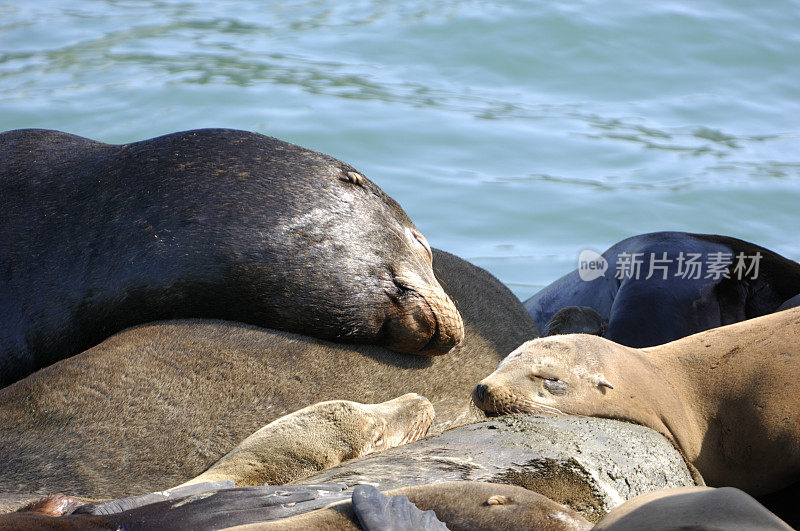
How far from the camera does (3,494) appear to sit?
111 inches

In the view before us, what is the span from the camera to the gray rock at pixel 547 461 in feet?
8.50

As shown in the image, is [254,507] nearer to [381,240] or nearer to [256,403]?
[256,403]

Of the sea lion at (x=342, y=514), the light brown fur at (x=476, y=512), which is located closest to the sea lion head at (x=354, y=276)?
the sea lion at (x=342, y=514)

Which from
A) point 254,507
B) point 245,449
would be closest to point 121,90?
point 245,449

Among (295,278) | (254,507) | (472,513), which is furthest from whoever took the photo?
(295,278)

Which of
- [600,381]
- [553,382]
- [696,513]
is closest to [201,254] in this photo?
[553,382]

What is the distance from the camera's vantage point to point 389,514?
2.07 meters

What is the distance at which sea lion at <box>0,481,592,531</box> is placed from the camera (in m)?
2.11

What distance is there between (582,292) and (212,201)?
2350mm

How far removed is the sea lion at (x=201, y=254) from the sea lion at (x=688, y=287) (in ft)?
3.42

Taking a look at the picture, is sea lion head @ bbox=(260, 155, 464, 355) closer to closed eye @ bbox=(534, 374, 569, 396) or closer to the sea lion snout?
the sea lion snout

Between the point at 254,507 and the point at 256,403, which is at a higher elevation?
the point at 254,507

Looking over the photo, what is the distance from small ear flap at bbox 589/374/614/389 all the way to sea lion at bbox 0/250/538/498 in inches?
22.8

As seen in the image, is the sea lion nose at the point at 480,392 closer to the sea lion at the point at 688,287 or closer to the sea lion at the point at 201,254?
the sea lion at the point at 201,254
